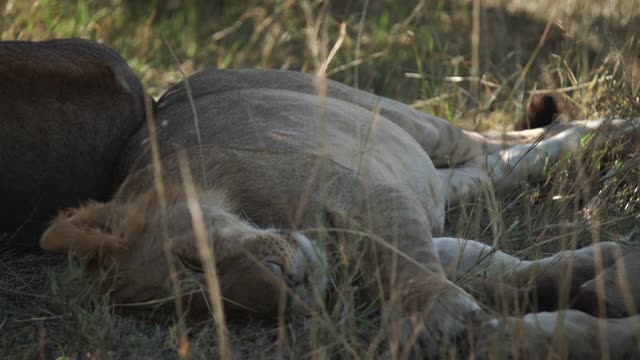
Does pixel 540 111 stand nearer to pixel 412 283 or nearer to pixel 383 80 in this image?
pixel 383 80

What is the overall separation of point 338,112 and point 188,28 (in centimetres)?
327

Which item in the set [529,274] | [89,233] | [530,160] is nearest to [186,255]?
[89,233]

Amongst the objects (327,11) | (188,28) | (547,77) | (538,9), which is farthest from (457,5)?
(547,77)

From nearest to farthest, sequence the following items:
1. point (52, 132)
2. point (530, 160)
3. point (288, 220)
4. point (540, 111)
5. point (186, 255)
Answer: point (186, 255) < point (288, 220) < point (52, 132) < point (530, 160) < point (540, 111)

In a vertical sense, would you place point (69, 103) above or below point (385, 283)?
above

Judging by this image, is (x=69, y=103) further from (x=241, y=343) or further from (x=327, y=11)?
(x=327, y=11)

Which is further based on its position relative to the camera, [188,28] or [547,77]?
[188,28]

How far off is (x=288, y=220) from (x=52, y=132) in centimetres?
97

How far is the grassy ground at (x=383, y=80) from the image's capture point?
2.40m

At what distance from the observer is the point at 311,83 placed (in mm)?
3566

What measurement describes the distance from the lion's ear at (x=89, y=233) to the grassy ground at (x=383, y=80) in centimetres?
13

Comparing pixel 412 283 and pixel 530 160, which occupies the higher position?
pixel 412 283

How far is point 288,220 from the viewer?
258 centimetres

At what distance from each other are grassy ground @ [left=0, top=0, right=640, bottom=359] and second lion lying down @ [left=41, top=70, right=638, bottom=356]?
11 centimetres
